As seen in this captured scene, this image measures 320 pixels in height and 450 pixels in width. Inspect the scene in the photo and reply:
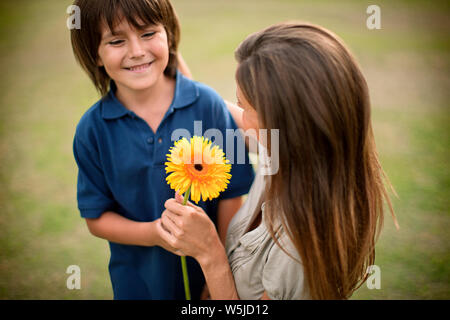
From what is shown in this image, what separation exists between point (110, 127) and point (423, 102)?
161 inches

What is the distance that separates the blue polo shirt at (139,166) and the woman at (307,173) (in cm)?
25

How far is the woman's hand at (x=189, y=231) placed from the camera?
43.3 inches

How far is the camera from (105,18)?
3.76ft

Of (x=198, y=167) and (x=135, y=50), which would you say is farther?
(x=135, y=50)

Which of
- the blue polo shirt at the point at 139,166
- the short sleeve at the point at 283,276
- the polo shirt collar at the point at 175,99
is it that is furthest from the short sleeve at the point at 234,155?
the short sleeve at the point at 283,276

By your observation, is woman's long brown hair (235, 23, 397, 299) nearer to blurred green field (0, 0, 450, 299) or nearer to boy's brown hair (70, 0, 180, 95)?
boy's brown hair (70, 0, 180, 95)

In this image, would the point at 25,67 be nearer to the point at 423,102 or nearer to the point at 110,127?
the point at 110,127

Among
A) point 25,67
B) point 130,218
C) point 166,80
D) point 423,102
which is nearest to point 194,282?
point 130,218

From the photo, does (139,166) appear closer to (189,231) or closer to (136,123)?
(136,123)

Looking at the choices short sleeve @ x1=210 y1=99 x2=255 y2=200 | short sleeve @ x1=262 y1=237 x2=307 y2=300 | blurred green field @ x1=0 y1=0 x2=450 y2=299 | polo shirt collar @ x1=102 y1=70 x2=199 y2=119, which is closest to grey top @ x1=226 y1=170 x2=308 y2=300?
short sleeve @ x1=262 y1=237 x2=307 y2=300

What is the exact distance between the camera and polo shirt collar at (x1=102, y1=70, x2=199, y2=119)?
1281 millimetres

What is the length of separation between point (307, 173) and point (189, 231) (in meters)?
0.40

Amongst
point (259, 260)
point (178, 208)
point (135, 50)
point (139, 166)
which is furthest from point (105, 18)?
point (259, 260)
